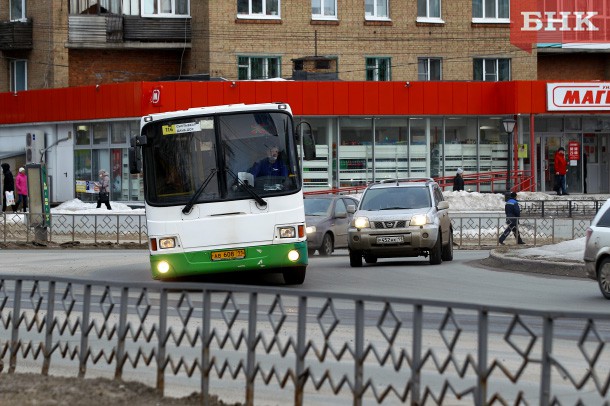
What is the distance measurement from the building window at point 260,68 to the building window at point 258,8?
5.86 ft

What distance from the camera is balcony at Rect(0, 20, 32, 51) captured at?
58656 millimetres

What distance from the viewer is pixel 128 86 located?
51844mm


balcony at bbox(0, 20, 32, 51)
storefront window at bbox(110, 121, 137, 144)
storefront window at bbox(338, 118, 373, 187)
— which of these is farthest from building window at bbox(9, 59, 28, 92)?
storefront window at bbox(338, 118, 373, 187)

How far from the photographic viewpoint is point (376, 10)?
59.2 m

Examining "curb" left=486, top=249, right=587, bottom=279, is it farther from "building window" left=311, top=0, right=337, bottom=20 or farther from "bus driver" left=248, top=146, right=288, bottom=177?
"building window" left=311, top=0, right=337, bottom=20

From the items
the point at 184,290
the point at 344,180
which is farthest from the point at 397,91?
the point at 184,290

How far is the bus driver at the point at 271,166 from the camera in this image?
66.0 feet

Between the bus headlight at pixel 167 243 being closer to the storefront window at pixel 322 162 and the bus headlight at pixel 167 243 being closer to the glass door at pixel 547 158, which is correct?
the storefront window at pixel 322 162

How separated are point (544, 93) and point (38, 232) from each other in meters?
24.5

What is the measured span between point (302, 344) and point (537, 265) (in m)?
16.7

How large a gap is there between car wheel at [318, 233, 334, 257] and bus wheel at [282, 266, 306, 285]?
10481 mm

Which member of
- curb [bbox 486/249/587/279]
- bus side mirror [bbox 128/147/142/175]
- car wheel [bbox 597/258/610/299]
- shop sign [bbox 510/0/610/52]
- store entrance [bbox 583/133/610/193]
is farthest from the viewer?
shop sign [bbox 510/0/610/52]

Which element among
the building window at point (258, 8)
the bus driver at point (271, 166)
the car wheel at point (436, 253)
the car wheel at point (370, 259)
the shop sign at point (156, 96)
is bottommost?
the car wheel at point (370, 259)

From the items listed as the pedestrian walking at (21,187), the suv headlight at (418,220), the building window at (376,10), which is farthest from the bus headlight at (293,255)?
the building window at (376,10)
